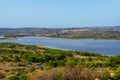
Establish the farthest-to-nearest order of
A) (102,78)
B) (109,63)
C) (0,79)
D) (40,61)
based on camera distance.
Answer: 1. (40,61)
2. (109,63)
3. (0,79)
4. (102,78)

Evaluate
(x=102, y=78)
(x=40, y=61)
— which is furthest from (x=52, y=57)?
(x=102, y=78)

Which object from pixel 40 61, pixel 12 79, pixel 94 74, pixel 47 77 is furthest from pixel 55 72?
pixel 40 61

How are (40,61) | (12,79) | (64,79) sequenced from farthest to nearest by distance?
(40,61), (12,79), (64,79)

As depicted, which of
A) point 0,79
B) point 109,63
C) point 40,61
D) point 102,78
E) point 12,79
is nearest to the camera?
point 102,78

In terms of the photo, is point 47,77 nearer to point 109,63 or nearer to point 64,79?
point 64,79

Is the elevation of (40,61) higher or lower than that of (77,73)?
lower

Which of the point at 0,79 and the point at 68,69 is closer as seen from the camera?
the point at 68,69

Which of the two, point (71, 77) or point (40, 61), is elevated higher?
point (71, 77)

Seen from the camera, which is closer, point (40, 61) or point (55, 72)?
point (55, 72)

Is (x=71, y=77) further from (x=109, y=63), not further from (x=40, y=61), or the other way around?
A: (x=40, y=61)
